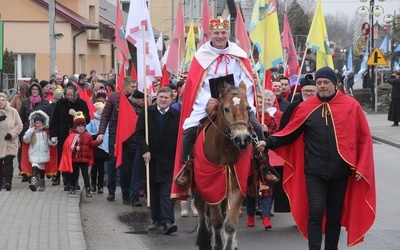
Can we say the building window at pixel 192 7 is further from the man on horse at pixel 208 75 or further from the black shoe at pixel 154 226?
the man on horse at pixel 208 75

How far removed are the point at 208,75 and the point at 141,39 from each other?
413cm

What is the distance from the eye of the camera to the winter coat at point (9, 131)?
Result: 15543mm

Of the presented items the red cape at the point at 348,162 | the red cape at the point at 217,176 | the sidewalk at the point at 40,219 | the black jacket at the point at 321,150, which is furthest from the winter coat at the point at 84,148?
the black jacket at the point at 321,150

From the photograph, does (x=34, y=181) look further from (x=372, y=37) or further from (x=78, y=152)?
(x=372, y=37)

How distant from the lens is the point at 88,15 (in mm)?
45562

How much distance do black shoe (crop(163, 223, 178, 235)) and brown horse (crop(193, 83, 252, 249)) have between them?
5.48 feet

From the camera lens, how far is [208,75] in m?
10.2

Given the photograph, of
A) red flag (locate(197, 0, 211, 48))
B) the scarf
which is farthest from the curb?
red flag (locate(197, 0, 211, 48))

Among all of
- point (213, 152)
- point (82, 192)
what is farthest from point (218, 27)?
point (82, 192)

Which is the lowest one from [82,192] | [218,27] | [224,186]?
[82,192]

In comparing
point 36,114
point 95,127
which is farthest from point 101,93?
point 36,114

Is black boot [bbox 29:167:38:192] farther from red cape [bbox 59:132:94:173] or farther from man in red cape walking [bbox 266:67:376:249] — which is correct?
man in red cape walking [bbox 266:67:376:249]

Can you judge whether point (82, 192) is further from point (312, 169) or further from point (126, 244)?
point (312, 169)

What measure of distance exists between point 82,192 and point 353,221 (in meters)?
7.24
